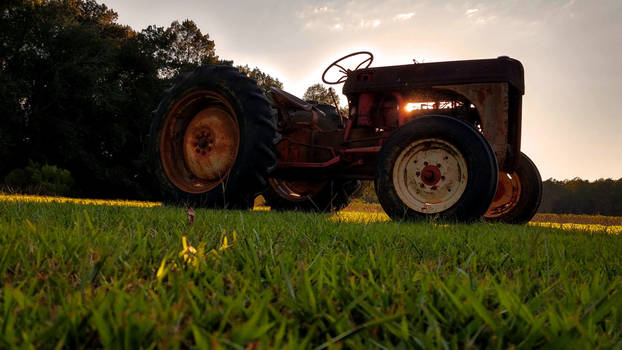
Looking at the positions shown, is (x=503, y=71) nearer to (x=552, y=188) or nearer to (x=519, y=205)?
(x=519, y=205)

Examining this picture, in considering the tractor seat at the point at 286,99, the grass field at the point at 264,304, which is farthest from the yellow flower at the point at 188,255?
the tractor seat at the point at 286,99

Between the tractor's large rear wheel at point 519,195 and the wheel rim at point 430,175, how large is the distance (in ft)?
4.60

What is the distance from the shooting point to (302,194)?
5770 millimetres

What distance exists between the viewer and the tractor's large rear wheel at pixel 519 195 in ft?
14.9

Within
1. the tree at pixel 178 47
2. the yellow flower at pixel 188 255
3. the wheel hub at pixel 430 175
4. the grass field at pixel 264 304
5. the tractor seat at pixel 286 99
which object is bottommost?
the grass field at pixel 264 304

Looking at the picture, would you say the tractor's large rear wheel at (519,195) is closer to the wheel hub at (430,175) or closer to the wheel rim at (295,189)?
the wheel hub at (430,175)

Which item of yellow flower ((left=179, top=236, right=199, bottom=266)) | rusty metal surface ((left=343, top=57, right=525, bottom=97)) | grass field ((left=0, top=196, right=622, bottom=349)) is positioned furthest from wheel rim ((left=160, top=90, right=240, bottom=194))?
yellow flower ((left=179, top=236, right=199, bottom=266))

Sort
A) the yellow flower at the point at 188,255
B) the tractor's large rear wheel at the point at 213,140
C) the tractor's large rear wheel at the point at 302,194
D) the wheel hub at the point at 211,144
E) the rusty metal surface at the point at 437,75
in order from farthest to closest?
the tractor's large rear wheel at the point at 302,194 → the wheel hub at the point at 211,144 → the tractor's large rear wheel at the point at 213,140 → the rusty metal surface at the point at 437,75 → the yellow flower at the point at 188,255

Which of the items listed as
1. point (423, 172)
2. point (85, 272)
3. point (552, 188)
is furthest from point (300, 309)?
point (552, 188)

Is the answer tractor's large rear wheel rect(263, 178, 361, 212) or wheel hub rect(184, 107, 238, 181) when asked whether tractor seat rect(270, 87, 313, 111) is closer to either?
wheel hub rect(184, 107, 238, 181)

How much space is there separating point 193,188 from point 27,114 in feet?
67.8

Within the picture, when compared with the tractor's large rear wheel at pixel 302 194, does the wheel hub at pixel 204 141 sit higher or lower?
higher

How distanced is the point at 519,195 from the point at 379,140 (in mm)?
1615

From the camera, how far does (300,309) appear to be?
77 cm
